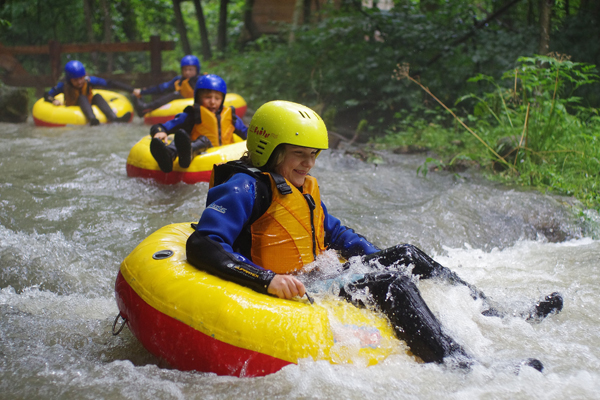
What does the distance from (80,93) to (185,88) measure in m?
2.05

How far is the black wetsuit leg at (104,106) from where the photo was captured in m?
10.2

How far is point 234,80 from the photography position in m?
13.3

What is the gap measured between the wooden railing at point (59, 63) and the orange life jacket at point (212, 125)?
26.7 feet

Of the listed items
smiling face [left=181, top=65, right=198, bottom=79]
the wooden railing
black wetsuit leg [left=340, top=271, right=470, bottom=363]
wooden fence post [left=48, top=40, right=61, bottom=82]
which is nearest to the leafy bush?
black wetsuit leg [left=340, top=271, right=470, bottom=363]

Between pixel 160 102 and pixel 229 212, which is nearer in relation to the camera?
pixel 229 212

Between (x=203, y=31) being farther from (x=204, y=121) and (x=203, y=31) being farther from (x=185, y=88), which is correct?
(x=204, y=121)

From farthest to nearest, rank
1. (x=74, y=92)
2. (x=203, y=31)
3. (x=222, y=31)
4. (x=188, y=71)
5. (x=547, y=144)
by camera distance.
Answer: (x=222, y=31)
(x=203, y=31)
(x=188, y=71)
(x=74, y=92)
(x=547, y=144)

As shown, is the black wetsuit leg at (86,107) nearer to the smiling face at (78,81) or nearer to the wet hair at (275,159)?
the smiling face at (78,81)

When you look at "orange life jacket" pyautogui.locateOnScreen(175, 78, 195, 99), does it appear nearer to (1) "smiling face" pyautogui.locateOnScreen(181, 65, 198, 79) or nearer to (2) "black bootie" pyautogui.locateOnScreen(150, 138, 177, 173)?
(1) "smiling face" pyautogui.locateOnScreen(181, 65, 198, 79)

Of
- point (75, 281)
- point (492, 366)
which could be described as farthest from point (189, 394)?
point (75, 281)

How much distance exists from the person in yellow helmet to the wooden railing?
38.1 ft

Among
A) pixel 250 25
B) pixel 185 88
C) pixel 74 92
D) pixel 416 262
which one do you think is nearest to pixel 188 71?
pixel 185 88

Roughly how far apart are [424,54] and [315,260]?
Answer: 8.17 m

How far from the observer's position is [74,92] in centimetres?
1005
